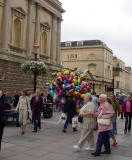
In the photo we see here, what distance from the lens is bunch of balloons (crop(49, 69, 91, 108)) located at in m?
11.3

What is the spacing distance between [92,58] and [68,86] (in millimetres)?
55470

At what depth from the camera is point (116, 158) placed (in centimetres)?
650

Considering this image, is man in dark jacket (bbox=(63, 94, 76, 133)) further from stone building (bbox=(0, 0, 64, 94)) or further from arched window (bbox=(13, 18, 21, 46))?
arched window (bbox=(13, 18, 21, 46))

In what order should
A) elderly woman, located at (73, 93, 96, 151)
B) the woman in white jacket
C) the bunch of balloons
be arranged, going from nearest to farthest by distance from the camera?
elderly woman, located at (73, 93, 96, 151)
the woman in white jacket
the bunch of balloons

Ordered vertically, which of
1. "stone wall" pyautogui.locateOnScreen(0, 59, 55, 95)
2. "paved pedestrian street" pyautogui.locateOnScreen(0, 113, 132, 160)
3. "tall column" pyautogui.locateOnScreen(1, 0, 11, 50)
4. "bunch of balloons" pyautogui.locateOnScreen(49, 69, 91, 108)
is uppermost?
"tall column" pyautogui.locateOnScreen(1, 0, 11, 50)

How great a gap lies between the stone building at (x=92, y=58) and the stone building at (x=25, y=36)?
34.1 m

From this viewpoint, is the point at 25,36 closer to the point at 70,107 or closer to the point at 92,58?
the point at 70,107

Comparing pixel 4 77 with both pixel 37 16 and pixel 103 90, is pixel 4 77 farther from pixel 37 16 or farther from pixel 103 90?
pixel 103 90

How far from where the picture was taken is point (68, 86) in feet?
36.8

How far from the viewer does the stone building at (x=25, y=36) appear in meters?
21.0

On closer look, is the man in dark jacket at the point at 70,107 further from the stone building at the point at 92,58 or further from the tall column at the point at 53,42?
the stone building at the point at 92,58

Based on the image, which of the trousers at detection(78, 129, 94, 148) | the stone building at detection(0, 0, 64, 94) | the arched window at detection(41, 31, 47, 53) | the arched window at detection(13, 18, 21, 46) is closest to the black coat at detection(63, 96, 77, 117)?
the trousers at detection(78, 129, 94, 148)

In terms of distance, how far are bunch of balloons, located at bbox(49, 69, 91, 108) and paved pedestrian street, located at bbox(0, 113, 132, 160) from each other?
6.97ft

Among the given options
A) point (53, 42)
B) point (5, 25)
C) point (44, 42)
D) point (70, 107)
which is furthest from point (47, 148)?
point (53, 42)
